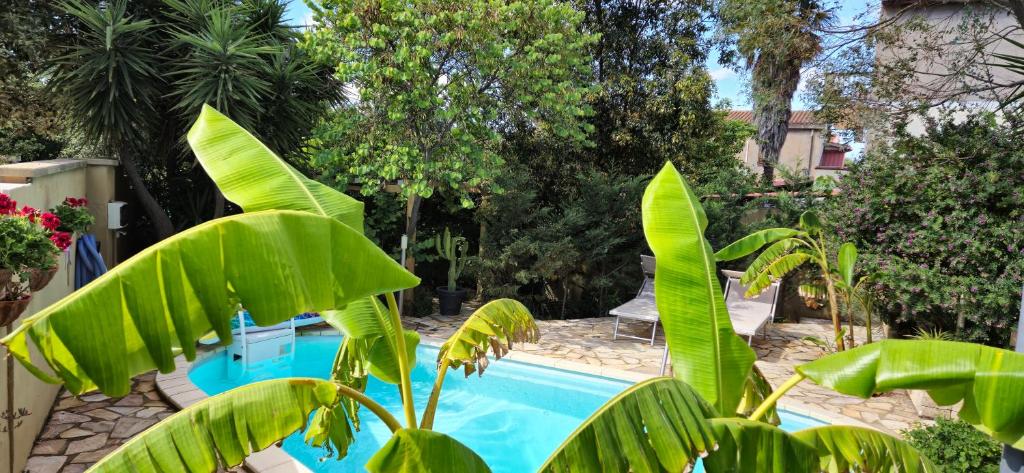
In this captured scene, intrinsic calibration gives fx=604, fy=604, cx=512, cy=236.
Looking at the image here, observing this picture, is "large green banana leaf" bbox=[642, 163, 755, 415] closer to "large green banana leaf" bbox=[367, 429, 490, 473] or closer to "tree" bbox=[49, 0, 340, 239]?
"large green banana leaf" bbox=[367, 429, 490, 473]

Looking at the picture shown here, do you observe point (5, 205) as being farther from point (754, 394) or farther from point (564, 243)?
point (564, 243)

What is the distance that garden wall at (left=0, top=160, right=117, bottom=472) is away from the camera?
4441 millimetres

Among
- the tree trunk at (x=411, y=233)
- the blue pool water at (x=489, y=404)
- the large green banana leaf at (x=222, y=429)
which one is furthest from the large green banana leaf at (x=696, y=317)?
the tree trunk at (x=411, y=233)

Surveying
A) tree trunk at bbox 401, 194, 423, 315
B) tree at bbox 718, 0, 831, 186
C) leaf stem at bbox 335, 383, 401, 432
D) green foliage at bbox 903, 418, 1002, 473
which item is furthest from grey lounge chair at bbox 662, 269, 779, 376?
leaf stem at bbox 335, 383, 401, 432

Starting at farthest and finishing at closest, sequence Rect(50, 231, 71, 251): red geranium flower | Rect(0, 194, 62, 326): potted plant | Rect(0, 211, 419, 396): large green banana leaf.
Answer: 1. Rect(50, 231, 71, 251): red geranium flower
2. Rect(0, 194, 62, 326): potted plant
3. Rect(0, 211, 419, 396): large green banana leaf

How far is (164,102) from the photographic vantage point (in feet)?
31.1

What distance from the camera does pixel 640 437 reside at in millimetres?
2121

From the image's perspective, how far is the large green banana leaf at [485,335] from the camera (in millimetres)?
3758

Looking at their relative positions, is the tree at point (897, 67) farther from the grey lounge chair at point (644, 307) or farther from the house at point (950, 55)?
the grey lounge chair at point (644, 307)

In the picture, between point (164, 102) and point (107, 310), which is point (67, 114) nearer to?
point (164, 102)

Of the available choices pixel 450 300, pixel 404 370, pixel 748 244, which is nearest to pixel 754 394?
pixel 404 370

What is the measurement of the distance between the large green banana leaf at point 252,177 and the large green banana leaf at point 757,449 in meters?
1.99

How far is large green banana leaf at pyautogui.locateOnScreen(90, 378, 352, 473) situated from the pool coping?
1.19 m

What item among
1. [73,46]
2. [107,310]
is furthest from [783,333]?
[73,46]
